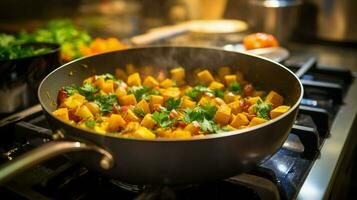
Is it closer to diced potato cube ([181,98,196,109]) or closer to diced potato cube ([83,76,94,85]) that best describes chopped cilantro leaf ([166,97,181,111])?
diced potato cube ([181,98,196,109])

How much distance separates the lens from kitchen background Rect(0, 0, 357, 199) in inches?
69.3

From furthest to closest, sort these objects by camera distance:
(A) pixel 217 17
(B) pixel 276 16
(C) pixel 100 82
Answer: (A) pixel 217 17
(B) pixel 276 16
(C) pixel 100 82

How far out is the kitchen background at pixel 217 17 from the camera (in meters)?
1.76

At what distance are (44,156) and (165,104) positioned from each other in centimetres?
45

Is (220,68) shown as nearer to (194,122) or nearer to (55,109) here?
(194,122)

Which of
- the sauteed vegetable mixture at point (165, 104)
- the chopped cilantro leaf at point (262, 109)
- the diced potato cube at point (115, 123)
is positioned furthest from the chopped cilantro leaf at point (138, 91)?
the chopped cilantro leaf at point (262, 109)

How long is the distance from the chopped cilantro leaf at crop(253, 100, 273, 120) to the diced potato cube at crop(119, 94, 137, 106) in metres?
0.31

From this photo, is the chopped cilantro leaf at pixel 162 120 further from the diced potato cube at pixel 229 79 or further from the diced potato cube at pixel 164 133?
the diced potato cube at pixel 229 79

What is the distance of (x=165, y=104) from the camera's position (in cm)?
95

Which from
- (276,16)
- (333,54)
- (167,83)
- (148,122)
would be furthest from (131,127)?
(333,54)

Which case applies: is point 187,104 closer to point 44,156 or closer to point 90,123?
point 90,123

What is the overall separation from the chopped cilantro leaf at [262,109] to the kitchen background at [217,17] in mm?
683

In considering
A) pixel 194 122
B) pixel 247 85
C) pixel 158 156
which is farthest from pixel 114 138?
pixel 247 85

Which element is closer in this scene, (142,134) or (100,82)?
(142,134)
